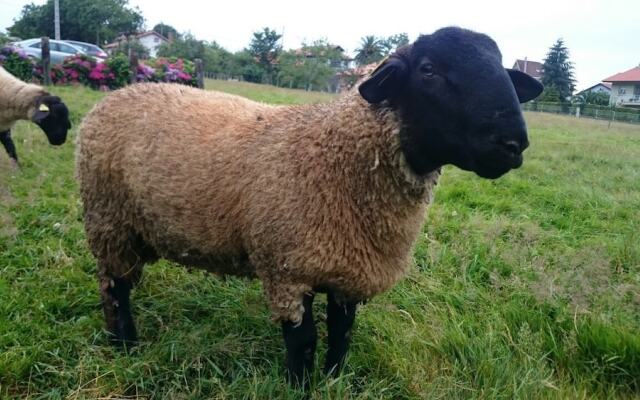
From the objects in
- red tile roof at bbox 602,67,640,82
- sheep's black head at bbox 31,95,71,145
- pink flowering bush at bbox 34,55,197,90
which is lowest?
sheep's black head at bbox 31,95,71,145

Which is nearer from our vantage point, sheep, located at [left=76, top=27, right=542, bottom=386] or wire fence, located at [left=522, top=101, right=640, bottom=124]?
sheep, located at [left=76, top=27, right=542, bottom=386]

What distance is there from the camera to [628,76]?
67.5 metres

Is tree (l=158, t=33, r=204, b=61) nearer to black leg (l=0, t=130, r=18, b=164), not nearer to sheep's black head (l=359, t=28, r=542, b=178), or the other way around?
black leg (l=0, t=130, r=18, b=164)

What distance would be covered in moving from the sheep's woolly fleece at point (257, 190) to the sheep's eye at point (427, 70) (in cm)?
25

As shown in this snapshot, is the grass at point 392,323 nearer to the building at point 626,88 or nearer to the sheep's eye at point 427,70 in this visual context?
the sheep's eye at point 427,70

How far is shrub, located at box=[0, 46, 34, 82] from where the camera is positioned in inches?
575

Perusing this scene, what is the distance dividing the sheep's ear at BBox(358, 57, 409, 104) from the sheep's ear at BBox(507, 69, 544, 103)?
2.34ft

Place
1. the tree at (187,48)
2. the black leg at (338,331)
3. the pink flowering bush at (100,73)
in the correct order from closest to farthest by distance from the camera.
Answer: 1. the black leg at (338,331)
2. the pink flowering bush at (100,73)
3. the tree at (187,48)

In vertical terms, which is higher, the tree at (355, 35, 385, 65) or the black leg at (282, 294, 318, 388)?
the tree at (355, 35, 385, 65)

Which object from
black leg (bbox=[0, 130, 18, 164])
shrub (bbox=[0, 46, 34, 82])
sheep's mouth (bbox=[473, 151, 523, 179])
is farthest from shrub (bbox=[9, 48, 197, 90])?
sheep's mouth (bbox=[473, 151, 523, 179])

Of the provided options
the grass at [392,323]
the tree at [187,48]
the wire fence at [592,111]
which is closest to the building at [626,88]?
the wire fence at [592,111]

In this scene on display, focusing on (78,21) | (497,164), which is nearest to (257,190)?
(497,164)

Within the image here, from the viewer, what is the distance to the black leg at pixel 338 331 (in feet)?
9.48

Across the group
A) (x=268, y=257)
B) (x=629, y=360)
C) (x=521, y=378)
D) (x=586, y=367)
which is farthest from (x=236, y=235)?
(x=629, y=360)
